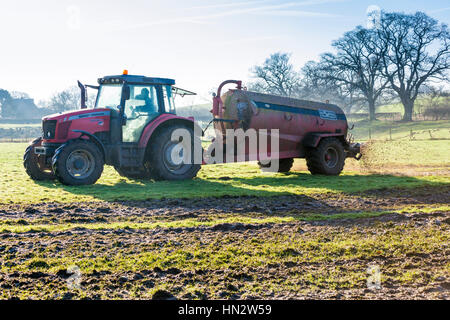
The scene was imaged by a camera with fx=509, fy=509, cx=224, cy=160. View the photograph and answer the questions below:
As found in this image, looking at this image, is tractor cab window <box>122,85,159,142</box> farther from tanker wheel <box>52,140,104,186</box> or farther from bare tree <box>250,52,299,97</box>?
bare tree <box>250,52,299,97</box>

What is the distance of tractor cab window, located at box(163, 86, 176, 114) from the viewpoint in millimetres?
13180

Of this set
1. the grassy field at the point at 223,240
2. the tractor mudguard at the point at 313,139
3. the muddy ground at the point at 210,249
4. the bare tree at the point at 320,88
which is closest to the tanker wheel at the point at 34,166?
the grassy field at the point at 223,240

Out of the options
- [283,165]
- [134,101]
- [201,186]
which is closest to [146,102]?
[134,101]

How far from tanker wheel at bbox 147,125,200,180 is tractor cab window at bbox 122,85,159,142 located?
481 mm

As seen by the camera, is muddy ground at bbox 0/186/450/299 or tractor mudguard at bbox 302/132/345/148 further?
tractor mudguard at bbox 302/132/345/148

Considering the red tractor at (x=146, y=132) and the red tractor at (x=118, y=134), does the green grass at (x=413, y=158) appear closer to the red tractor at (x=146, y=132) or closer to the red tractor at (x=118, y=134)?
the red tractor at (x=146, y=132)

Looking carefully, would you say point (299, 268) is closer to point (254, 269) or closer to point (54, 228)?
point (254, 269)

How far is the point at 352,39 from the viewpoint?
1955 inches

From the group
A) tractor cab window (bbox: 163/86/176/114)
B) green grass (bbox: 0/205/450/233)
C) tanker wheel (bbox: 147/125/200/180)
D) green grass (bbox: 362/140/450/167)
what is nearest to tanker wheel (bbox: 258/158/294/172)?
green grass (bbox: 362/140/450/167)

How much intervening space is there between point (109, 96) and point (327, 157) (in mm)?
6660

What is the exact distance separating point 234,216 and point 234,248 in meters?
2.29

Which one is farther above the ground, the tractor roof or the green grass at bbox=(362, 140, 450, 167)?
the tractor roof

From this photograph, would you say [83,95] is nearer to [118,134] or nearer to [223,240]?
[118,134]
